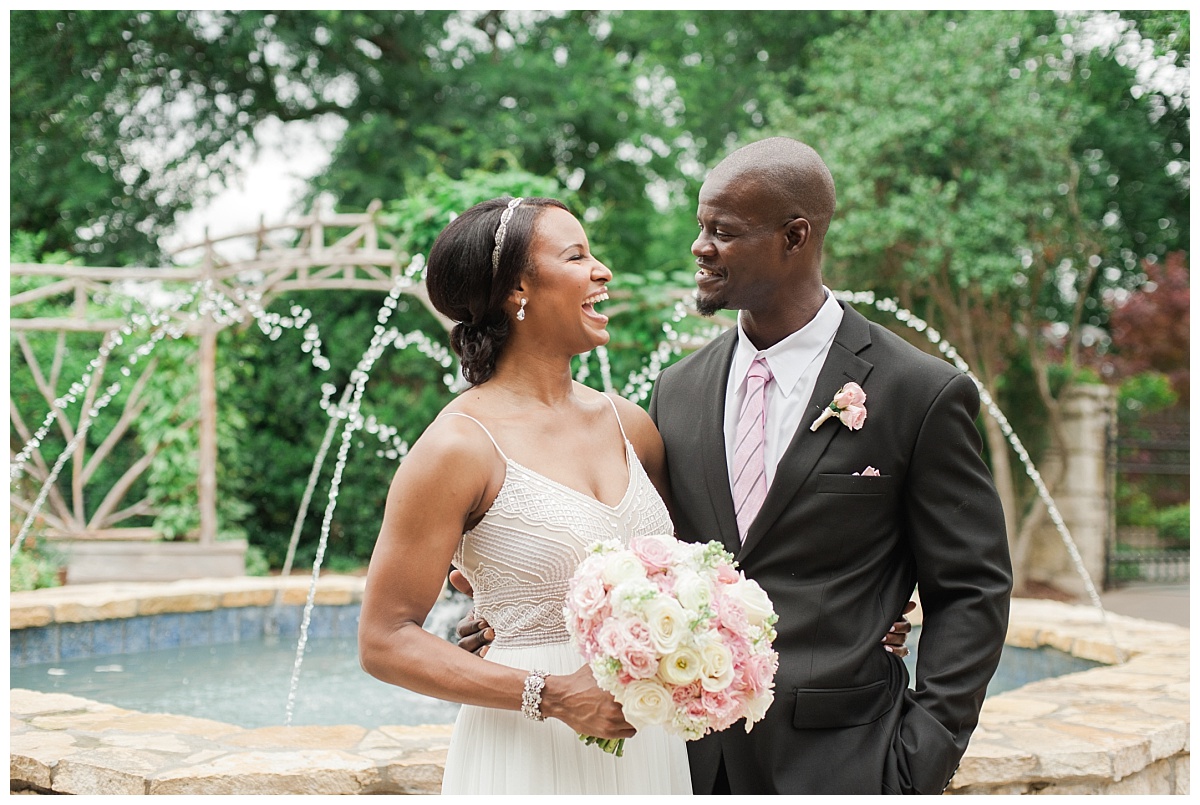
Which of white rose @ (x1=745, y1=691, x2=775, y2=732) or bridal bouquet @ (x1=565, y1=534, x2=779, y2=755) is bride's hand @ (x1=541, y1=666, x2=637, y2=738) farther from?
white rose @ (x1=745, y1=691, x2=775, y2=732)

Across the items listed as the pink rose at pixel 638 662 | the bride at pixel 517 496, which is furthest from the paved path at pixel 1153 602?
the pink rose at pixel 638 662

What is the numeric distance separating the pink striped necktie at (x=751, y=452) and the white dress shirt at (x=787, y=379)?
0.01 meters

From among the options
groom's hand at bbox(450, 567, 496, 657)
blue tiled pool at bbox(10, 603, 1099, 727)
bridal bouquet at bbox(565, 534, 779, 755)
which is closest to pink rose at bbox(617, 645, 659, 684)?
bridal bouquet at bbox(565, 534, 779, 755)

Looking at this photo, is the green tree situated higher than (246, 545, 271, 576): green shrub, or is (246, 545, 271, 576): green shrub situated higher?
the green tree

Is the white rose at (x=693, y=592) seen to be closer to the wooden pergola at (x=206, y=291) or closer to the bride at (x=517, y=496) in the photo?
the bride at (x=517, y=496)

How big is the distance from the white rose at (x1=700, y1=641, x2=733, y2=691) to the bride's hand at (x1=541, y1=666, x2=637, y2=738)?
0.20 meters

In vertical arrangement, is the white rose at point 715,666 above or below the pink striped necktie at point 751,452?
below

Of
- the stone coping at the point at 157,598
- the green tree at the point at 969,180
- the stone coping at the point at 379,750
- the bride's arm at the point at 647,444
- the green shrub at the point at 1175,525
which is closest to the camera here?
the bride's arm at the point at 647,444

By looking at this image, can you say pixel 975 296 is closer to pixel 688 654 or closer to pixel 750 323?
pixel 750 323

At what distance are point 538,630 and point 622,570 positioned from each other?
0.53 metres

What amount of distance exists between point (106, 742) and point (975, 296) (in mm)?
10505

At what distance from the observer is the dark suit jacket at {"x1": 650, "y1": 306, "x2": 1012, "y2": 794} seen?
2285mm

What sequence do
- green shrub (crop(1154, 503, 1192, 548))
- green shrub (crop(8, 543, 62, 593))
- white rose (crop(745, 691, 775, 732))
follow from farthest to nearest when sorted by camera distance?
1. green shrub (crop(1154, 503, 1192, 548))
2. green shrub (crop(8, 543, 62, 593))
3. white rose (crop(745, 691, 775, 732))

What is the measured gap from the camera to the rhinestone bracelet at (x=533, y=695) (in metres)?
2.08
